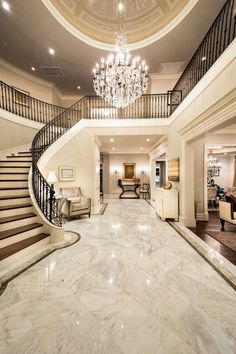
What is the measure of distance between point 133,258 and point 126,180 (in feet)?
28.4

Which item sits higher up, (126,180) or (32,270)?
(126,180)

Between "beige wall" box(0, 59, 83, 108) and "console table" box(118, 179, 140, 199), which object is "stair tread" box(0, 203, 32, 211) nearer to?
"beige wall" box(0, 59, 83, 108)

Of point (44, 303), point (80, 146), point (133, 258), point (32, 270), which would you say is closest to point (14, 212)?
point (32, 270)

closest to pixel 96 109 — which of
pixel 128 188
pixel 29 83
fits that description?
pixel 29 83

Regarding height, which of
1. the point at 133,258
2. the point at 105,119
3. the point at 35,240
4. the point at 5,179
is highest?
the point at 105,119

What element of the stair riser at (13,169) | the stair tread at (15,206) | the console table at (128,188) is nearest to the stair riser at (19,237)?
the stair tread at (15,206)

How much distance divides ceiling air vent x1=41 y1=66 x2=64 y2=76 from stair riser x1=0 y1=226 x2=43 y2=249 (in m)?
7.62

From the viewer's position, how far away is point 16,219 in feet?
10.9

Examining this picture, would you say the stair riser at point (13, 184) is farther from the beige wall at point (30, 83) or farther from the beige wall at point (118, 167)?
the beige wall at point (118, 167)

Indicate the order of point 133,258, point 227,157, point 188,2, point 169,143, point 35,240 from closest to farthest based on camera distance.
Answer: point 133,258 < point 35,240 < point 188,2 < point 169,143 < point 227,157

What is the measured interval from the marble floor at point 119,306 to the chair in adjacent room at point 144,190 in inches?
302

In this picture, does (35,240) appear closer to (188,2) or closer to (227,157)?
(188,2)

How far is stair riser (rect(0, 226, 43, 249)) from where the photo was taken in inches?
115

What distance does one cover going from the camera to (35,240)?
3.21m
